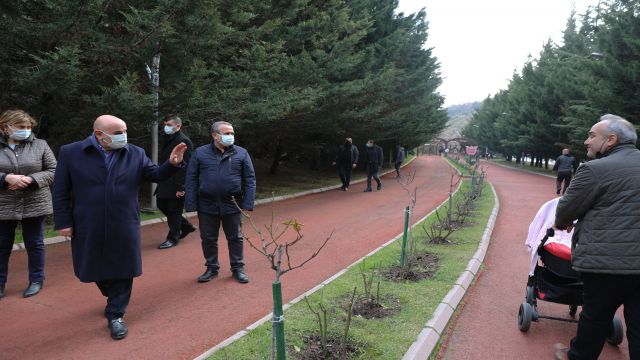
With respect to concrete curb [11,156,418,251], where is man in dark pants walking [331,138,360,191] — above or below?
above

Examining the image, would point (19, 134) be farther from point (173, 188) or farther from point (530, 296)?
point (530, 296)

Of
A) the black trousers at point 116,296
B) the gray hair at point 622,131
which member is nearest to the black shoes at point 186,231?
the black trousers at point 116,296

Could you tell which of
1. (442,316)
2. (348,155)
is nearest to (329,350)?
(442,316)

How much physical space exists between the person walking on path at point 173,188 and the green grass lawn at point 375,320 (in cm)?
236

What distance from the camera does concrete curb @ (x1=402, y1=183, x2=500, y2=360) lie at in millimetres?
3764

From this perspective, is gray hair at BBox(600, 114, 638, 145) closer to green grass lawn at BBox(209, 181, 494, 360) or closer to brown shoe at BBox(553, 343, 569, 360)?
brown shoe at BBox(553, 343, 569, 360)

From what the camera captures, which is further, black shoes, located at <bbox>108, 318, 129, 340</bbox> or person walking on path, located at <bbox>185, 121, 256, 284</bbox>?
person walking on path, located at <bbox>185, 121, 256, 284</bbox>

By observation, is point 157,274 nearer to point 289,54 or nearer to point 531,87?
point 289,54

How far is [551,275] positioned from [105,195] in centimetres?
420

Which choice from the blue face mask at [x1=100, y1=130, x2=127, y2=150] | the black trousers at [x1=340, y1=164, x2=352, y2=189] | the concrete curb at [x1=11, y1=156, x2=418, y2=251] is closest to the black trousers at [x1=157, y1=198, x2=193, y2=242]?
the concrete curb at [x1=11, y1=156, x2=418, y2=251]

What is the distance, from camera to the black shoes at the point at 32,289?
4871 millimetres

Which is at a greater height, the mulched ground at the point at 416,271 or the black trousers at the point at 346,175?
the black trousers at the point at 346,175

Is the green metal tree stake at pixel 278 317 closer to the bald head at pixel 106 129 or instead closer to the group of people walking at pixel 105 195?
the group of people walking at pixel 105 195

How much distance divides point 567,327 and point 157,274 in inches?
195
